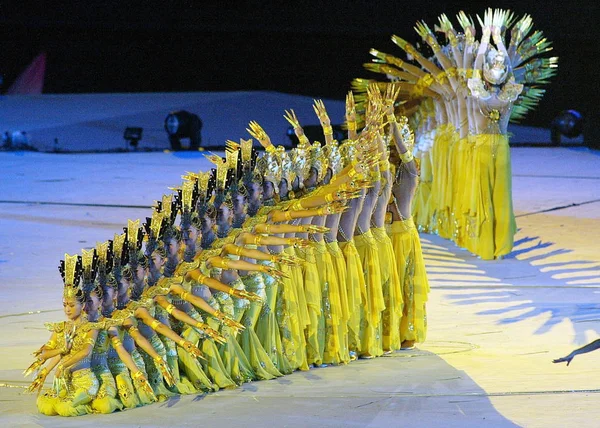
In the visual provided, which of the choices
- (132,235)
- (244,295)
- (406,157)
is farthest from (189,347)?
(406,157)

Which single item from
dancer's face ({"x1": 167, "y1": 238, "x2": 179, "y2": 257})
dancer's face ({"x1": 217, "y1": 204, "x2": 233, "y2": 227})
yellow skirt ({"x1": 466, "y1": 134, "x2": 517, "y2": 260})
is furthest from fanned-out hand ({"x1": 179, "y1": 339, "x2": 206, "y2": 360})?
yellow skirt ({"x1": 466, "y1": 134, "x2": 517, "y2": 260})

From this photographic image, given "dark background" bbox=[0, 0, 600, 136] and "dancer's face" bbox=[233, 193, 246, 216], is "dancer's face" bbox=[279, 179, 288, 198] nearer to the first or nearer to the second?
"dancer's face" bbox=[233, 193, 246, 216]

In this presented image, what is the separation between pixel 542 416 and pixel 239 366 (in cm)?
138

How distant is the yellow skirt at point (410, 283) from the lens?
6.07 metres

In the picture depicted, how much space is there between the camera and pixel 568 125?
1742 cm

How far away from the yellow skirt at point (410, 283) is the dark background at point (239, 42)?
1215 cm

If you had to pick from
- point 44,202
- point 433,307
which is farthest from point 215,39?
point 433,307

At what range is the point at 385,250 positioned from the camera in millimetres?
5961

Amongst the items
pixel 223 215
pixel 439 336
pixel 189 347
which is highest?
pixel 223 215

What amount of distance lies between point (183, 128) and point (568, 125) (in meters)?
5.83

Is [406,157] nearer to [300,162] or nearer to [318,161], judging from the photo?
[318,161]

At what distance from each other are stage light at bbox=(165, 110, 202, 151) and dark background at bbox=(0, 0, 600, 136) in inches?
120

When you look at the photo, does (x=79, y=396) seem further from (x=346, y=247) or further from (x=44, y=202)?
(x=44, y=202)

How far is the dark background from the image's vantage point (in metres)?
18.2
